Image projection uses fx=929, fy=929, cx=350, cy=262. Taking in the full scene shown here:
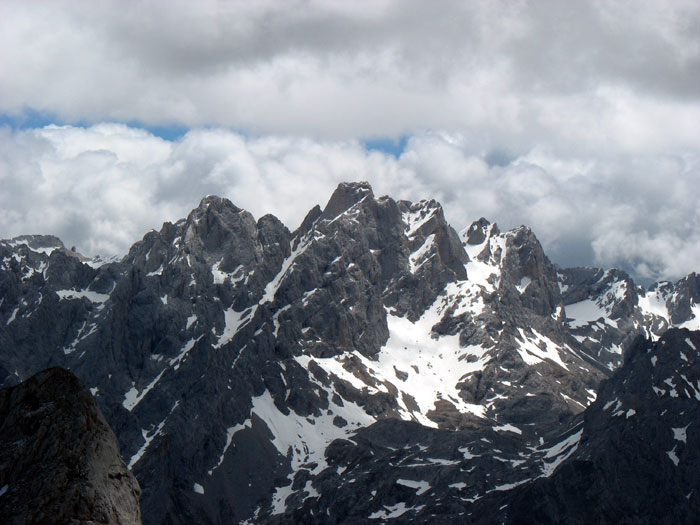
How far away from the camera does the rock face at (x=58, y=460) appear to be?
151ft

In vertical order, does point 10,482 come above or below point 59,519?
above

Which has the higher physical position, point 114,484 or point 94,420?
point 94,420

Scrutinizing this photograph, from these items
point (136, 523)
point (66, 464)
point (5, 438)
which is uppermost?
point (5, 438)

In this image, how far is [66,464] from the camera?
47844 mm

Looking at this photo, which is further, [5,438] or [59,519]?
[5,438]

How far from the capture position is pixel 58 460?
48.0m

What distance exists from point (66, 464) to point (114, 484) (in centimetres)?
269

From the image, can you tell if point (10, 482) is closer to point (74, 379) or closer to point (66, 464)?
point (66, 464)

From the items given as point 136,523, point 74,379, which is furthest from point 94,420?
point 136,523

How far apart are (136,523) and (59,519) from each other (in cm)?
446

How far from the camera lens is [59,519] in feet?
149

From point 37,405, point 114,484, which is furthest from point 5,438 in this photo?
point 114,484

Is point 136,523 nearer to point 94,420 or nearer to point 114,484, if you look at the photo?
point 114,484

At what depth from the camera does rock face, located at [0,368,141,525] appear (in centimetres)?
4616
